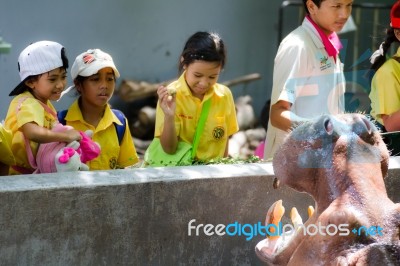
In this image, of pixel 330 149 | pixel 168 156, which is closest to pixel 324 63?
pixel 168 156

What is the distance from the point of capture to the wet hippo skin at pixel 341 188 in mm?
3578

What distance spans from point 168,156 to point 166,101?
0.35 metres

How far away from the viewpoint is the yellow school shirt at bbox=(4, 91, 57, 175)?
199 inches

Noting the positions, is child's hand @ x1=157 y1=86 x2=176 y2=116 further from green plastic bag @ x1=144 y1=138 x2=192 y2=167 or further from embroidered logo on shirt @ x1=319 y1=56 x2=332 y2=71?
embroidered logo on shirt @ x1=319 y1=56 x2=332 y2=71

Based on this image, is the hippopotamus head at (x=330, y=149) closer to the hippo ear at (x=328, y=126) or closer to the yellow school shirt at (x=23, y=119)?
the hippo ear at (x=328, y=126)

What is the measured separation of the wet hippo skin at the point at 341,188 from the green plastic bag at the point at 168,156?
158 centimetres

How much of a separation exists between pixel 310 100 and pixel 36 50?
1.73 meters

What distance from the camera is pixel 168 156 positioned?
5.59 meters

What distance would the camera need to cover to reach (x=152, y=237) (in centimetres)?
485

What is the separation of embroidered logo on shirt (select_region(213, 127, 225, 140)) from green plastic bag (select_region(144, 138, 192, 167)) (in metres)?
0.22

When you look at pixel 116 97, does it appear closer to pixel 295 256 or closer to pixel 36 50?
pixel 36 50

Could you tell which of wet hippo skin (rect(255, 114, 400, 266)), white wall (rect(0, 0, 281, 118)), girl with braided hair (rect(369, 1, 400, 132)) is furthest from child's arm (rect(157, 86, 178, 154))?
white wall (rect(0, 0, 281, 118))

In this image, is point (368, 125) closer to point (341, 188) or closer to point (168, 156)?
point (341, 188)

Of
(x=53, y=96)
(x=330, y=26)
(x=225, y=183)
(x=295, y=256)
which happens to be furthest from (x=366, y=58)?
(x=295, y=256)
